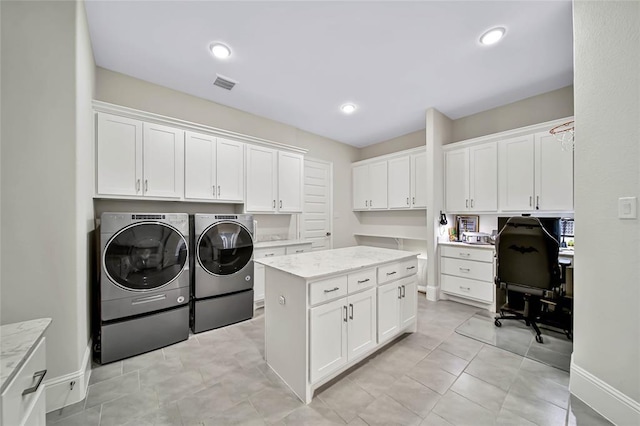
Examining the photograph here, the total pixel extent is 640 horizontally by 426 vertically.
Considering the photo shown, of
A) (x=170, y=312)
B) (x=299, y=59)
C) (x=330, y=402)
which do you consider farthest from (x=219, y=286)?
→ (x=299, y=59)

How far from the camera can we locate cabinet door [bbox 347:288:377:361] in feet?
6.28

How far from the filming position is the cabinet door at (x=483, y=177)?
3.48 metres

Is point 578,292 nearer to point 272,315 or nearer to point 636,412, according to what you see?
point 636,412

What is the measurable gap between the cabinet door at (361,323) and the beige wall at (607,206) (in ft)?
4.68

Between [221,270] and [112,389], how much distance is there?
50.5 inches

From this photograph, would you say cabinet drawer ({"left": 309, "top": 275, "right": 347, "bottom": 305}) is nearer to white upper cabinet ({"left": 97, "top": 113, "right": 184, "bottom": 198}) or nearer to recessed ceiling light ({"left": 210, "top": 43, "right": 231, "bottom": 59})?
white upper cabinet ({"left": 97, "top": 113, "right": 184, "bottom": 198})

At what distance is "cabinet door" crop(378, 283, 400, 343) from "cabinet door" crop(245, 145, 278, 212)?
6.96 feet

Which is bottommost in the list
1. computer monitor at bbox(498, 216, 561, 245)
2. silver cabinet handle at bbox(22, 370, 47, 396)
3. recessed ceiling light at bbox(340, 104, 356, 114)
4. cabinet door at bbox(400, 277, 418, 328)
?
cabinet door at bbox(400, 277, 418, 328)

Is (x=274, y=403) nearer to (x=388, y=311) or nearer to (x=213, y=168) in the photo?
(x=388, y=311)

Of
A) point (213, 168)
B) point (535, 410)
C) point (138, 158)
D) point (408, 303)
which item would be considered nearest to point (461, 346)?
point (408, 303)

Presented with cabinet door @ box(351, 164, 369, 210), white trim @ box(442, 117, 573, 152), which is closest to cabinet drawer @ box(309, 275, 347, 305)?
white trim @ box(442, 117, 573, 152)

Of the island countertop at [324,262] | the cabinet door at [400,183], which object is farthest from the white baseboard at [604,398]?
the cabinet door at [400,183]

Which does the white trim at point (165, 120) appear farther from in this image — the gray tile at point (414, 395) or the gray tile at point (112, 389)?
the gray tile at point (414, 395)

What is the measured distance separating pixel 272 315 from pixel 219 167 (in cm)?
206
